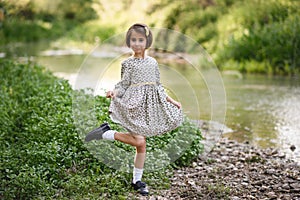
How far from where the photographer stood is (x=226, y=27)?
55.7 feet

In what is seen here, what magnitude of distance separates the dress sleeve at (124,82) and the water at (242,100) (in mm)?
903

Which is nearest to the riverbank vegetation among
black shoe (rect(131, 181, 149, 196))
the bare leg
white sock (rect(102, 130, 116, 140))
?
white sock (rect(102, 130, 116, 140))

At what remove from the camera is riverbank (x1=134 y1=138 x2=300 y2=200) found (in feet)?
14.0

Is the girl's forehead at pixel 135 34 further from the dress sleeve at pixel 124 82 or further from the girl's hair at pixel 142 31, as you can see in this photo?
the dress sleeve at pixel 124 82

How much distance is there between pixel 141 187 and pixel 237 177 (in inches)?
45.1

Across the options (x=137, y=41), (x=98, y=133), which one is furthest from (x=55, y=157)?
(x=137, y=41)

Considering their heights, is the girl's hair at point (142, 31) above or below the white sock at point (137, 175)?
above

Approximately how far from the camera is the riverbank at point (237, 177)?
4.26 metres

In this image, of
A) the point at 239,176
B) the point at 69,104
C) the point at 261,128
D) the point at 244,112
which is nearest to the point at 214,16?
the point at 244,112

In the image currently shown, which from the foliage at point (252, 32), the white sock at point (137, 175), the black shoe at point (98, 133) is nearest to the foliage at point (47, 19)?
the foliage at point (252, 32)

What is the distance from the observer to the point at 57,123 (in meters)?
5.35

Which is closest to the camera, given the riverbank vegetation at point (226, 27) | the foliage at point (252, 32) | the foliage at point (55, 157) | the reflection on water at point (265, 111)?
the foliage at point (55, 157)

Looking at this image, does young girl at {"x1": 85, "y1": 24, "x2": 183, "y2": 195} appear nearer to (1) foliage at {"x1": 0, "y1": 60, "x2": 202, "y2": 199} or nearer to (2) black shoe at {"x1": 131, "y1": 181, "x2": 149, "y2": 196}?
(2) black shoe at {"x1": 131, "y1": 181, "x2": 149, "y2": 196}

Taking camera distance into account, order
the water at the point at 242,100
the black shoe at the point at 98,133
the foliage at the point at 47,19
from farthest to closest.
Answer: the foliage at the point at 47,19 → the water at the point at 242,100 → the black shoe at the point at 98,133
